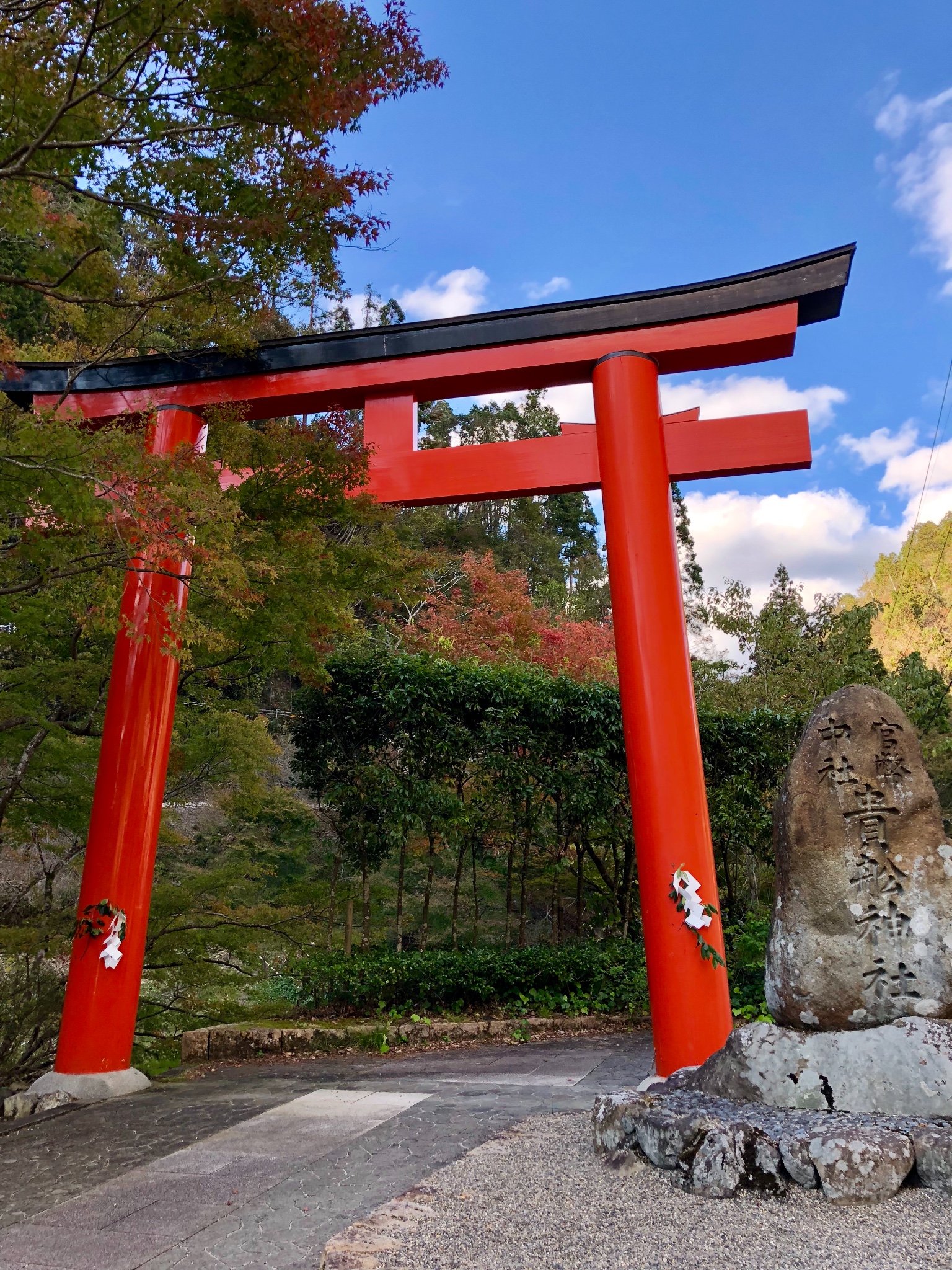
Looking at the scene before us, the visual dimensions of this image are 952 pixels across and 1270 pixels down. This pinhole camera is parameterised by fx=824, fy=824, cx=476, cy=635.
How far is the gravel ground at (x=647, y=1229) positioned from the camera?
7.44 feet

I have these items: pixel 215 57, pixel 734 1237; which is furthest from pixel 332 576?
pixel 734 1237

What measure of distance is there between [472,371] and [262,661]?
112 inches

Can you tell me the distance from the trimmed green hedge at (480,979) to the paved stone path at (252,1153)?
981mm

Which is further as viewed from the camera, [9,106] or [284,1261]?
[9,106]

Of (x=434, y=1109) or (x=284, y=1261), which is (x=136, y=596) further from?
(x=284, y=1261)

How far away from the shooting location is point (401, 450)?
6.48 m

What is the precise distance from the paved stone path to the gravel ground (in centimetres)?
44

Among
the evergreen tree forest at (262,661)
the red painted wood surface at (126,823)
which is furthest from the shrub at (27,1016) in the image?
the red painted wood surface at (126,823)

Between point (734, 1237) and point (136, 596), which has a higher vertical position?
point (136, 596)

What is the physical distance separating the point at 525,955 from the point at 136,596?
4.82m

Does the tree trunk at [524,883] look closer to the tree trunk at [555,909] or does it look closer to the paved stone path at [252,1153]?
the tree trunk at [555,909]

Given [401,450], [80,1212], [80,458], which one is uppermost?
[401,450]

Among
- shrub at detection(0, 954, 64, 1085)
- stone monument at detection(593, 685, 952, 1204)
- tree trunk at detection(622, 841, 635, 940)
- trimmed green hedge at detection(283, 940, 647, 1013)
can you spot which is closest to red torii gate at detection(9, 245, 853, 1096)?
shrub at detection(0, 954, 64, 1085)

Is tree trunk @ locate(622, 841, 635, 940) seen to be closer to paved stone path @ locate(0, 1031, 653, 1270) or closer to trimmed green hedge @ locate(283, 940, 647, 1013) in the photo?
trimmed green hedge @ locate(283, 940, 647, 1013)
